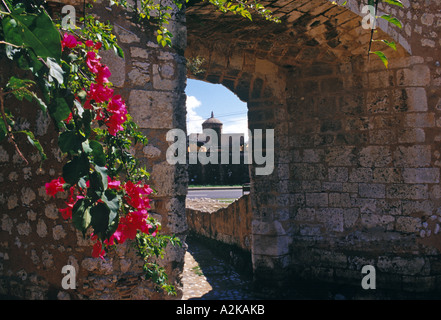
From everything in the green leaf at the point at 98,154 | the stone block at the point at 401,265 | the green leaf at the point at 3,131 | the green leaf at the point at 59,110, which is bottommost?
the stone block at the point at 401,265

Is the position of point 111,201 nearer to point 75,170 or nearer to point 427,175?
point 75,170

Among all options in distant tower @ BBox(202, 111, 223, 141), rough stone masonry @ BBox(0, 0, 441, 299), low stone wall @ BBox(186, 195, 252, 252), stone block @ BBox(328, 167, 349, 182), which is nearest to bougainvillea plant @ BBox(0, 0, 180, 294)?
rough stone masonry @ BBox(0, 0, 441, 299)

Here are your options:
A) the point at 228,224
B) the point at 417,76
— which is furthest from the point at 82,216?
the point at 228,224

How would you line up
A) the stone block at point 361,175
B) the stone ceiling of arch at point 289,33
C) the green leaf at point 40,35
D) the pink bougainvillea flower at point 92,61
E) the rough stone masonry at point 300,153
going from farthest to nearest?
1. the stone block at point 361,175
2. the stone ceiling of arch at point 289,33
3. the rough stone masonry at point 300,153
4. the pink bougainvillea flower at point 92,61
5. the green leaf at point 40,35

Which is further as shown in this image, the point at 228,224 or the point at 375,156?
the point at 228,224

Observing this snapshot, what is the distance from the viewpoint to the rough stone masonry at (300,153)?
2.42m

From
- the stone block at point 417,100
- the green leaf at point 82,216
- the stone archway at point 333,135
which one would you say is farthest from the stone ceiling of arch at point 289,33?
the green leaf at point 82,216

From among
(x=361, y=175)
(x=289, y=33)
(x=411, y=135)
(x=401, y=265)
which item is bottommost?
(x=401, y=265)

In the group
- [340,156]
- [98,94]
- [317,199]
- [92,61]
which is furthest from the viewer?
[317,199]

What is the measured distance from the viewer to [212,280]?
5.07 metres

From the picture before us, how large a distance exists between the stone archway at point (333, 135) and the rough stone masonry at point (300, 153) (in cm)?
1

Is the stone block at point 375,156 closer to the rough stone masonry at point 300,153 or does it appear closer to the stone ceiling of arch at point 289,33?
the rough stone masonry at point 300,153

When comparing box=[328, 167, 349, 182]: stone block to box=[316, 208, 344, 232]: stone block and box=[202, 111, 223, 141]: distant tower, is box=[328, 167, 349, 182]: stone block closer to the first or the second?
box=[316, 208, 344, 232]: stone block

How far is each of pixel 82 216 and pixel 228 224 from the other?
5278 millimetres
